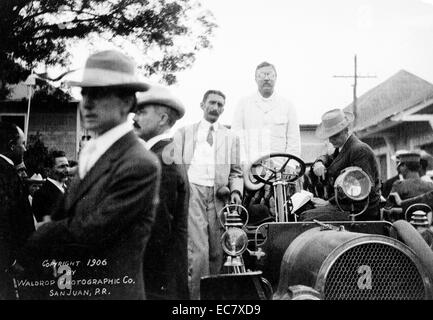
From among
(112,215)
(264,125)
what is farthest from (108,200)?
(264,125)

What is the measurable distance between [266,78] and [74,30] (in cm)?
106

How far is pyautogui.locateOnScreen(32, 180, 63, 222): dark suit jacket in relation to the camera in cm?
277

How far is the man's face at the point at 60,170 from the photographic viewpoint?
2.84 m

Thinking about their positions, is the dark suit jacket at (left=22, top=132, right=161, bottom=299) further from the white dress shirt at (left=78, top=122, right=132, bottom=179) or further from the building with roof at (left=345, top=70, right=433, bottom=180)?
the building with roof at (left=345, top=70, right=433, bottom=180)

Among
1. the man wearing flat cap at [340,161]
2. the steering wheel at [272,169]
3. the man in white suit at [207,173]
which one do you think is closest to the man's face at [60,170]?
the man in white suit at [207,173]

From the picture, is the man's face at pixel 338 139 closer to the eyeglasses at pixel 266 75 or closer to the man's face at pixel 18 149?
the eyeglasses at pixel 266 75

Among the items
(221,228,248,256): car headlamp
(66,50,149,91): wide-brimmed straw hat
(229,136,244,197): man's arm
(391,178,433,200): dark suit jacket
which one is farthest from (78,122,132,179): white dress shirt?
(391,178,433,200): dark suit jacket

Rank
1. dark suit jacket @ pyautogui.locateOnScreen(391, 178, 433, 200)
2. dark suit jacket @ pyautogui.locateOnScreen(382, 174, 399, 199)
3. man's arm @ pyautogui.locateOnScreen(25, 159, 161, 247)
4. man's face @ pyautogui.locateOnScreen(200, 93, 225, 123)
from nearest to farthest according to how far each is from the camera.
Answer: man's arm @ pyautogui.locateOnScreen(25, 159, 161, 247) < man's face @ pyautogui.locateOnScreen(200, 93, 225, 123) < dark suit jacket @ pyautogui.locateOnScreen(382, 174, 399, 199) < dark suit jacket @ pyautogui.locateOnScreen(391, 178, 433, 200)

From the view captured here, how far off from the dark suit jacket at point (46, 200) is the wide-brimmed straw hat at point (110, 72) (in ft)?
1.74

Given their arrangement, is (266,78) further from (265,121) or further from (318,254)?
(318,254)

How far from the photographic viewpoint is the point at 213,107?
3.09m

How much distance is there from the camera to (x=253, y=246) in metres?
3.57

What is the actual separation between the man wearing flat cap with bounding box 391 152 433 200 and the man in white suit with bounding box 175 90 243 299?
4.30ft

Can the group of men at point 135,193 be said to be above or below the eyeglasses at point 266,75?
below
